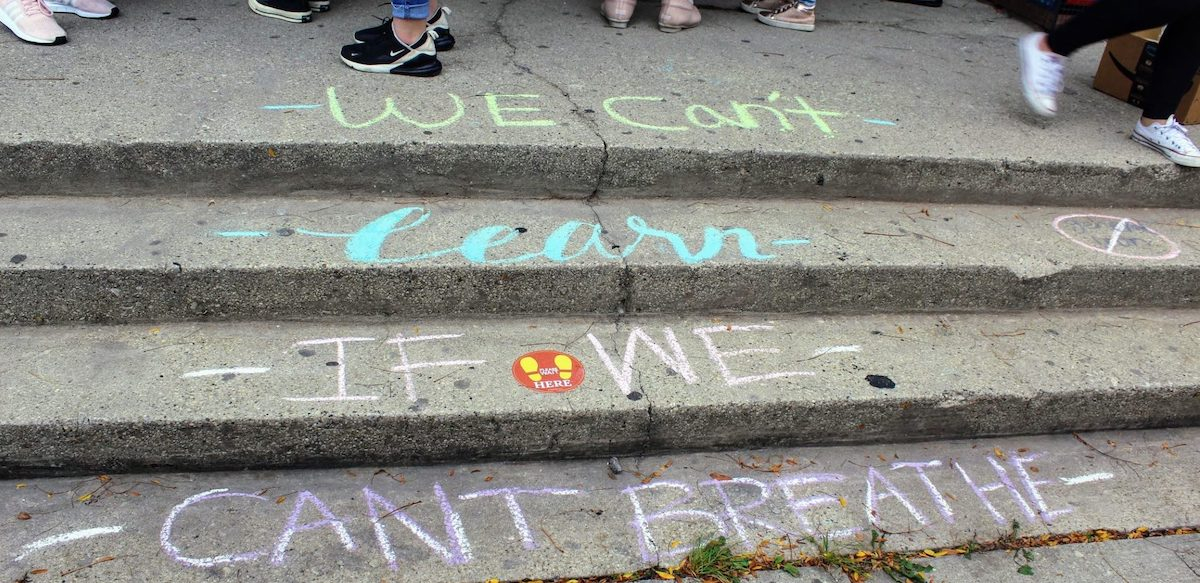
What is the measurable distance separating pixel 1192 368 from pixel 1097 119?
4.62 feet

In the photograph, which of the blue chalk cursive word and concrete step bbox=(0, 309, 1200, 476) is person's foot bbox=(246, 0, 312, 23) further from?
concrete step bbox=(0, 309, 1200, 476)

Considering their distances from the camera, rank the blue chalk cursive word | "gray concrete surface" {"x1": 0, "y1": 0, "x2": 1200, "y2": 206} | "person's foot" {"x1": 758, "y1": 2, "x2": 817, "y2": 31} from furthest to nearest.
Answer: "person's foot" {"x1": 758, "y1": 2, "x2": 817, "y2": 31}, "gray concrete surface" {"x1": 0, "y1": 0, "x2": 1200, "y2": 206}, the blue chalk cursive word

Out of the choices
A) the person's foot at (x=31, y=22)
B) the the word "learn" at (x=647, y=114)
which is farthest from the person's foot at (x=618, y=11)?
the person's foot at (x=31, y=22)

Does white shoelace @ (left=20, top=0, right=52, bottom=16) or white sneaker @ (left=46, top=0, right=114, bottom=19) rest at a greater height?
white shoelace @ (left=20, top=0, right=52, bottom=16)

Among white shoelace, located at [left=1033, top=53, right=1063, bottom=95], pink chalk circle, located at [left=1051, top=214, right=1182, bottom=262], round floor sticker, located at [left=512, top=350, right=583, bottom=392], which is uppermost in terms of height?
white shoelace, located at [left=1033, top=53, right=1063, bottom=95]

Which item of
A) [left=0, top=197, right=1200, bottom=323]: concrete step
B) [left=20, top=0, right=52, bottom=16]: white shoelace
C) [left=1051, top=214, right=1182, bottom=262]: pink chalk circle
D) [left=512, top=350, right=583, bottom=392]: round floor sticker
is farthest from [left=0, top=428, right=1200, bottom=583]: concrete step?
[left=20, top=0, right=52, bottom=16]: white shoelace

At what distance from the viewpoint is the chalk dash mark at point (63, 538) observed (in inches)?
78.6

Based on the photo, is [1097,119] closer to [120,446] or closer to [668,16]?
[668,16]

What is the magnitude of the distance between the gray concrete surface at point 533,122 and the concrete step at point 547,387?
0.61m

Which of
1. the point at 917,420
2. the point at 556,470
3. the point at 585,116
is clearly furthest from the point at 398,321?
the point at 917,420

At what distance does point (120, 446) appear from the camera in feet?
7.21

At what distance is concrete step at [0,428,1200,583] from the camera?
6.73ft

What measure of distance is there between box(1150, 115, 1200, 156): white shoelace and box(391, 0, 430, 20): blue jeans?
10.0 ft

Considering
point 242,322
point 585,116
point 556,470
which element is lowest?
point 556,470
